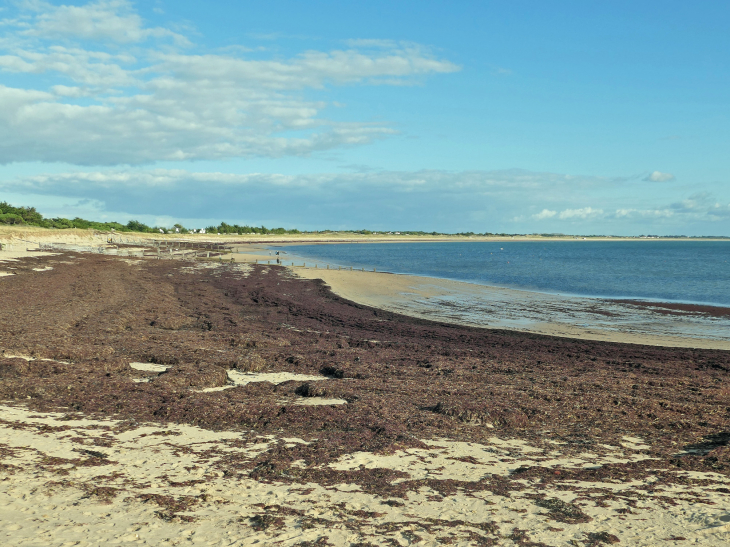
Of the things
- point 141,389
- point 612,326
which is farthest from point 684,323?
point 141,389

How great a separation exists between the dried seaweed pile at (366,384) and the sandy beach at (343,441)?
6cm

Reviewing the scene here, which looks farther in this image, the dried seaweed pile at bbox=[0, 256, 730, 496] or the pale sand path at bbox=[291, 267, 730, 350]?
the pale sand path at bbox=[291, 267, 730, 350]

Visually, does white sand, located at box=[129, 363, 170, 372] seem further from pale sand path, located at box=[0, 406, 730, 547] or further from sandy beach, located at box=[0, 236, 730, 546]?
pale sand path, located at box=[0, 406, 730, 547]

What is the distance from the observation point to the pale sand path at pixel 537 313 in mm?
23484

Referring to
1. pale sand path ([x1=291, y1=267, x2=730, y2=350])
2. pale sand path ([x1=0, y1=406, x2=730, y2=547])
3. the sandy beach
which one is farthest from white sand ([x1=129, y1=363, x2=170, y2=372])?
pale sand path ([x1=291, y1=267, x2=730, y2=350])

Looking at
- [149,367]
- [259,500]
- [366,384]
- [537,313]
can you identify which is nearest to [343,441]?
[259,500]

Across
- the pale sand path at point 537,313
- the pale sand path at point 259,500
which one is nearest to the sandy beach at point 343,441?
the pale sand path at point 259,500

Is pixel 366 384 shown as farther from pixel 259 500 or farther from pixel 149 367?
pixel 259 500

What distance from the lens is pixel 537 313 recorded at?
29.9 meters

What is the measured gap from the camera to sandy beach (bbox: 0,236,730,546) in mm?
5711

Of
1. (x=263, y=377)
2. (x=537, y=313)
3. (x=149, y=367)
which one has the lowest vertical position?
(x=537, y=313)

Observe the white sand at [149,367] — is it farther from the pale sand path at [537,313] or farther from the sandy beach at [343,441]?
the pale sand path at [537,313]

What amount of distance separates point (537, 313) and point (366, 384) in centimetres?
2049

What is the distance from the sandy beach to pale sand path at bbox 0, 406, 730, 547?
3 cm
